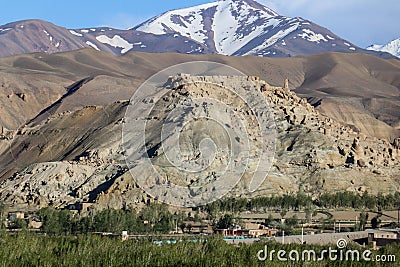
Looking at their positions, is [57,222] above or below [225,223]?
below

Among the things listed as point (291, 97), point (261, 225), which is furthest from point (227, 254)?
point (291, 97)

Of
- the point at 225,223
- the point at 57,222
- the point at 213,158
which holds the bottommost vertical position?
the point at 57,222

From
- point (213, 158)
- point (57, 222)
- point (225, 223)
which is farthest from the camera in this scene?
point (213, 158)

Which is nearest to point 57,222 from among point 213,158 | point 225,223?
point 225,223

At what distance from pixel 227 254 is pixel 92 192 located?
5686cm

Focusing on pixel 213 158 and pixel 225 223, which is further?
pixel 213 158

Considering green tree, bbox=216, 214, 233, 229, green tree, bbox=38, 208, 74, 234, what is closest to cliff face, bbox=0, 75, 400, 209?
green tree, bbox=38, 208, 74, 234

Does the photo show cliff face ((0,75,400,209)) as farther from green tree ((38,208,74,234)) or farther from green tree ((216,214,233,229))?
green tree ((216,214,233,229))

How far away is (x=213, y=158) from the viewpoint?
287 ft

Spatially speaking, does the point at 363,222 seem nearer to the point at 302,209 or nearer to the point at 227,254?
the point at 302,209

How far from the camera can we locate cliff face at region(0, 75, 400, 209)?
8431 cm

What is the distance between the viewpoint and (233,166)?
87188mm

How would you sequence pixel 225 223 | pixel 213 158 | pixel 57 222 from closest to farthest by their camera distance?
1. pixel 57 222
2. pixel 225 223
3. pixel 213 158

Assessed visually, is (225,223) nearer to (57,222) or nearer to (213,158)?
(57,222)
